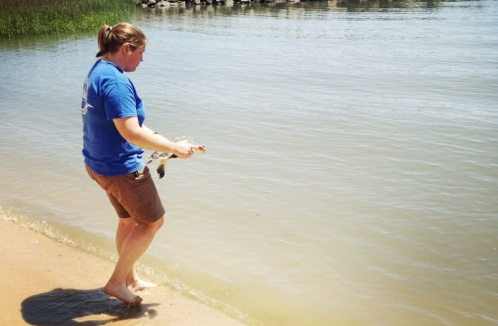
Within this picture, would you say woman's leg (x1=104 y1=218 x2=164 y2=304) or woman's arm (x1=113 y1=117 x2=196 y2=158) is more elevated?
woman's arm (x1=113 y1=117 x2=196 y2=158)

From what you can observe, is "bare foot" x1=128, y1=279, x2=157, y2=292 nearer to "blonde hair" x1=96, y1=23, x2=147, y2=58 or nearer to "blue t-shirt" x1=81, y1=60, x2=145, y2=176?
"blue t-shirt" x1=81, y1=60, x2=145, y2=176

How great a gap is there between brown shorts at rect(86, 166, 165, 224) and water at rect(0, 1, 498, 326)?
3.13 feet

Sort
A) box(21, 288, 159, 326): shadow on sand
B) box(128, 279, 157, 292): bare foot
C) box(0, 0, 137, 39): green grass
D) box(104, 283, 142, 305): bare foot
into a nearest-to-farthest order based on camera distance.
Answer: box(21, 288, 159, 326): shadow on sand, box(104, 283, 142, 305): bare foot, box(128, 279, 157, 292): bare foot, box(0, 0, 137, 39): green grass

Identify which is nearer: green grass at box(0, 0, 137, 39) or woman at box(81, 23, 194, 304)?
woman at box(81, 23, 194, 304)

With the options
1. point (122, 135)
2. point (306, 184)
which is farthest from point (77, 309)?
point (306, 184)

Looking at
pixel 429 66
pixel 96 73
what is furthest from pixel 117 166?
pixel 429 66

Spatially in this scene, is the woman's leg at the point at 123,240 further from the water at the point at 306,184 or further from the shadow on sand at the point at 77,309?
the water at the point at 306,184

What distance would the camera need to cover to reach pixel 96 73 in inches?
139

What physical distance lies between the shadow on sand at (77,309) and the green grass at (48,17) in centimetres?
2348

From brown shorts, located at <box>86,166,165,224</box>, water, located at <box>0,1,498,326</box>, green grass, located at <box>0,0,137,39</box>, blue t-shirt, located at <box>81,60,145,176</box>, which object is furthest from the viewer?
green grass, located at <box>0,0,137,39</box>

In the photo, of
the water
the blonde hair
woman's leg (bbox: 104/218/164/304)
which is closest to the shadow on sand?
woman's leg (bbox: 104/218/164/304)

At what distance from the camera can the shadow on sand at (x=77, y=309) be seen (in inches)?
152

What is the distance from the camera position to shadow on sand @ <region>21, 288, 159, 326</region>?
3.86 metres

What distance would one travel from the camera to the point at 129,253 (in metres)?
3.92
